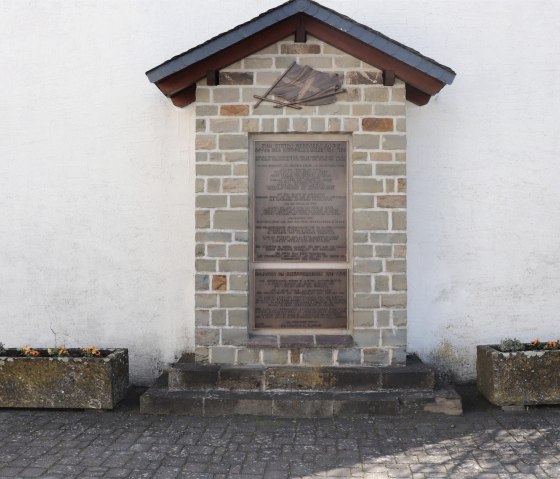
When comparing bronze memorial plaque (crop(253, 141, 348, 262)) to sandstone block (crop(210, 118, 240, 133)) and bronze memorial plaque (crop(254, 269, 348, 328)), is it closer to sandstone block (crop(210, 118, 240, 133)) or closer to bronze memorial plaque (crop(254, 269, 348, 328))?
bronze memorial plaque (crop(254, 269, 348, 328))

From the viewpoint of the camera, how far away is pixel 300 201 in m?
5.71

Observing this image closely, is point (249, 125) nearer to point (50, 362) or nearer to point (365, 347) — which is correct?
point (365, 347)

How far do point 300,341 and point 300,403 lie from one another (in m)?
0.58

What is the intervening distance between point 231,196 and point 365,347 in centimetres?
186

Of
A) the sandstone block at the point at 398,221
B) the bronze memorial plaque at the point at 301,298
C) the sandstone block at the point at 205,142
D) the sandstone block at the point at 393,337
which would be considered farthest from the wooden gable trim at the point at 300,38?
the sandstone block at the point at 393,337

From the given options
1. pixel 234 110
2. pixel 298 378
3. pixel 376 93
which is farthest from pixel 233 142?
pixel 298 378

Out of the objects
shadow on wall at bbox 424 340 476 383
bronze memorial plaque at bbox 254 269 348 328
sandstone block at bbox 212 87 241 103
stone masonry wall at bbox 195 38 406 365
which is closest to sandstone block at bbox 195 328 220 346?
stone masonry wall at bbox 195 38 406 365

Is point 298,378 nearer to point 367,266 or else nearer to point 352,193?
point 367,266

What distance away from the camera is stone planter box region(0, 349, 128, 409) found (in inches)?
218

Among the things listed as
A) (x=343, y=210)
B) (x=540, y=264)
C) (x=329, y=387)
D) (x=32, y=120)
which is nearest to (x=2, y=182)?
(x=32, y=120)

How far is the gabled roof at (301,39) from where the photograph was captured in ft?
17.3

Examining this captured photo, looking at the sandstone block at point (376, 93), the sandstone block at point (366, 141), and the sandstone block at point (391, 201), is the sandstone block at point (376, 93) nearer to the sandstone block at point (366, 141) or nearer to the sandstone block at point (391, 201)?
the sandstone block at point (366, 141)

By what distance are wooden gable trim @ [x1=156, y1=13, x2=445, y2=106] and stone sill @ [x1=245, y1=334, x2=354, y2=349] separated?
241 cm

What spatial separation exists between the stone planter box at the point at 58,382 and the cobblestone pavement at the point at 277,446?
11 centimetres
